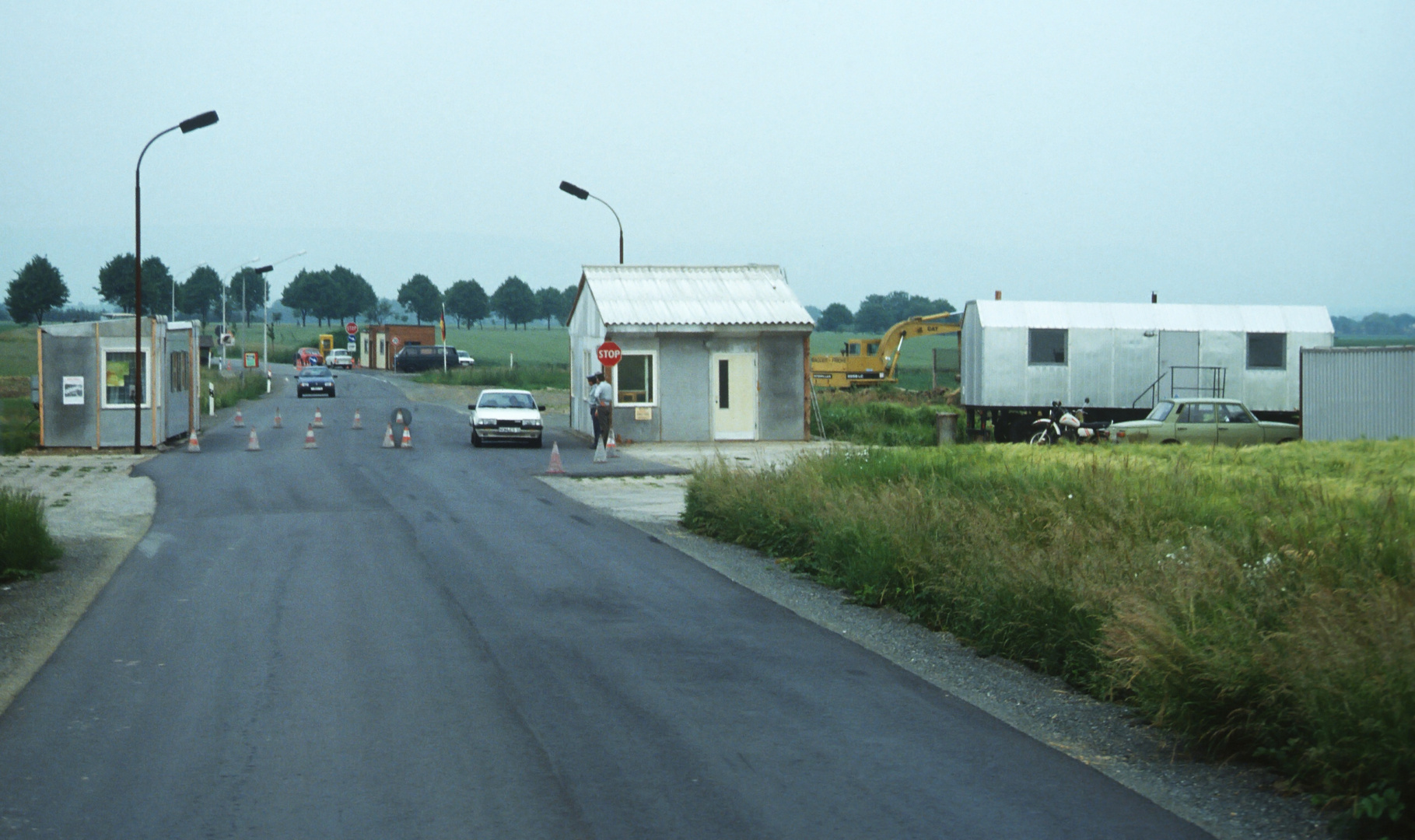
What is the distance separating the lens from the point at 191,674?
8.20 meters

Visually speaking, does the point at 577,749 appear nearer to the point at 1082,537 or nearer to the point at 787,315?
the point at 1082,537

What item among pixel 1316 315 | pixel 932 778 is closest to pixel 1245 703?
pixel 932 778

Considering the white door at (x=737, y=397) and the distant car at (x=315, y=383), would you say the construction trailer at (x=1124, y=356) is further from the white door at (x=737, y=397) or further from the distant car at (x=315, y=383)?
the distant car at (x=315, y=383)

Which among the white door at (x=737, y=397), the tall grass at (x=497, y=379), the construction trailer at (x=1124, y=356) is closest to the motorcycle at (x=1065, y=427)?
the construction trailer at (x=1124, y=356)

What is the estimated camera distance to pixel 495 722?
704 cm

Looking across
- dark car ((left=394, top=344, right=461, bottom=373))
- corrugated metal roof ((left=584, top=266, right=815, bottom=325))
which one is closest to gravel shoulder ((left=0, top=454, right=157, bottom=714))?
corrugated metal roof ((left=584, top=266, right=815, bottom=325))

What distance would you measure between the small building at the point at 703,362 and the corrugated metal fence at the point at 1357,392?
11874mm

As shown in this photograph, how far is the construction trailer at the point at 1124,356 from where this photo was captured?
33938mm

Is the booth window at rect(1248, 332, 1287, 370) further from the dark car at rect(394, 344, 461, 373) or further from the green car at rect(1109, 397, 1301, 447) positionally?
the dark car at rect(394, 344, 461, 373)

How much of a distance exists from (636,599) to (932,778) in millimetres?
5291

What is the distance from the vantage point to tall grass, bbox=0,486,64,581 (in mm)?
12180

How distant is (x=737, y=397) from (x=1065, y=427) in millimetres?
8233

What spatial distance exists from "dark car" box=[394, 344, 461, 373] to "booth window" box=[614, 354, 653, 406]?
201 ft

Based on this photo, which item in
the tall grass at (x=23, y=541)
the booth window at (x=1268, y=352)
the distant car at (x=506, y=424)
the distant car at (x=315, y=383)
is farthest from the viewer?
the distant car at (x=315, y=383)
